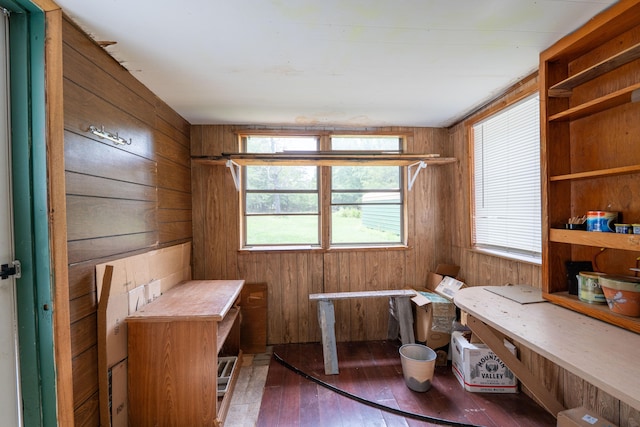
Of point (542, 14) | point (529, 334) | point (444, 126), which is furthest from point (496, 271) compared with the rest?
point (542, 14)

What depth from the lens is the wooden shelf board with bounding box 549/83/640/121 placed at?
1.16 m

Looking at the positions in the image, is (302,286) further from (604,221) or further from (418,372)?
(604,221)

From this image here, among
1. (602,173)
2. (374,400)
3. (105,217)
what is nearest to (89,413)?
(105,217)

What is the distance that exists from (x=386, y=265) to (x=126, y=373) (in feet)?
7.59

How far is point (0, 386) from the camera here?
3.58ft

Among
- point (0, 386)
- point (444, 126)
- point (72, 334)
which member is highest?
point (444, 126)

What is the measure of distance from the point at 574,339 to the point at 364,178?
216cm

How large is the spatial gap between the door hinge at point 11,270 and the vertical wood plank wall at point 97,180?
17 cm

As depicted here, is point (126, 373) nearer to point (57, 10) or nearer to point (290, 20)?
point (57, 10)

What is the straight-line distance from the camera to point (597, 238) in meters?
1.29

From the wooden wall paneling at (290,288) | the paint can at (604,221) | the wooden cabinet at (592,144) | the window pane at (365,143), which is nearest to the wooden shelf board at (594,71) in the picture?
the wooden cabinet at (592,144)

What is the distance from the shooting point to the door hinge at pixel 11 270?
110 cm

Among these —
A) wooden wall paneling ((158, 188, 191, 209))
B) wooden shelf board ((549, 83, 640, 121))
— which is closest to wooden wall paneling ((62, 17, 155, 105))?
wooden wall paneling ((158, 188, 191, 209))

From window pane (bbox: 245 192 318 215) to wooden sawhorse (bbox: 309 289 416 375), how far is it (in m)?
0.94
